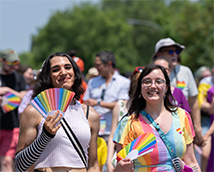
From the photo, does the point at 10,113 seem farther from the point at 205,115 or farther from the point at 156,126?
the point at 156,126

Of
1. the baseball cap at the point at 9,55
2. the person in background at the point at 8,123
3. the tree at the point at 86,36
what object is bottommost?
the person in background at the point at 8,123

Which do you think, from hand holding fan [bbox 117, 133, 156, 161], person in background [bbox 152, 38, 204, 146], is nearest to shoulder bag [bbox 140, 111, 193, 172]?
hand holding fan [bbox 117, 133, 156, 161]

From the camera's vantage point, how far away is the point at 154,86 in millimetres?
3711

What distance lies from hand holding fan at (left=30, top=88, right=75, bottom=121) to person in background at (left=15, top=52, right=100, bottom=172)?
65mm

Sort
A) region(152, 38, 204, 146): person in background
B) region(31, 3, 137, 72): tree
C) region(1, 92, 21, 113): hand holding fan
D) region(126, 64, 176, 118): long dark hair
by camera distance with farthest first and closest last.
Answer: region(31, 3, 137, 72): tree → region(1, 92, 21, 113): hand holding fan → region(152, 38, 204, 146): person in background → region(126, 64, 176, 118): long dark hair

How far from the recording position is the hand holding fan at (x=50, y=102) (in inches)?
129

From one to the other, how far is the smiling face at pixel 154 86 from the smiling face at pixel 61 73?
0.75m

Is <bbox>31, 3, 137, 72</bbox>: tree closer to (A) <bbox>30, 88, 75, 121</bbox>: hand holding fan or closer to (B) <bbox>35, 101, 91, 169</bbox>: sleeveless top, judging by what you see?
(B) <bbox>35, 101, 91, 169</bbox>: sleeveless top

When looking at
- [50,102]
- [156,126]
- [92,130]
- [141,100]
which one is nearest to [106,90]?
[141,100]

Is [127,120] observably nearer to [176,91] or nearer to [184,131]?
[184,131]

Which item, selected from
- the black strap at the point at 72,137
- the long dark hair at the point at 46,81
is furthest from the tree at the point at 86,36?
the black strap at the point at 72,137

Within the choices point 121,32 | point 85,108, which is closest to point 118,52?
point 121,32

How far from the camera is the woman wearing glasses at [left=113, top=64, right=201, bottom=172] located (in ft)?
11.3

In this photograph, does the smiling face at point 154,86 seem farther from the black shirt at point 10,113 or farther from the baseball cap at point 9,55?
the black shirt at point 10,113
